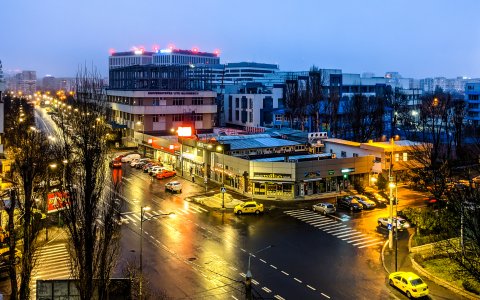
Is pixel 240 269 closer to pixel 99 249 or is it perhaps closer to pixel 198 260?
pixel 198 260

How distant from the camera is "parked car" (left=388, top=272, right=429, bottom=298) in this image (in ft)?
82.2

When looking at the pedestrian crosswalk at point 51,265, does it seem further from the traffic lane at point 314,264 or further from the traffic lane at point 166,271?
the traffic lane at point 314,264

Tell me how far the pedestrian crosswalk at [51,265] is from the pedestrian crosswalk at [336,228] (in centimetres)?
1938

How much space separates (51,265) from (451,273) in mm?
24357

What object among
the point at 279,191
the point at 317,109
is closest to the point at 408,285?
the point at 279,191

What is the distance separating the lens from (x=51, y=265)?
30.2 meters

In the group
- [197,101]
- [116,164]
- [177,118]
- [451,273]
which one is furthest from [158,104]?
[451,273]

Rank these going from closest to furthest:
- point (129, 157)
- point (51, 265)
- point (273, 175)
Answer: point (51, 265), point (273, 175), point (129, 157)

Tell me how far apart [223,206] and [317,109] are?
50.0 metres

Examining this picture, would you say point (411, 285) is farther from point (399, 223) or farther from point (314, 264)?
point (399, 223)

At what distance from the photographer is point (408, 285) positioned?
2525 centimetres

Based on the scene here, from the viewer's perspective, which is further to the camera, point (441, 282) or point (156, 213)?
point (156, 213)

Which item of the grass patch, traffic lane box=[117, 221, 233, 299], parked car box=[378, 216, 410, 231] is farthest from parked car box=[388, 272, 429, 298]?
parked car box=[378, 216, 410, 231]

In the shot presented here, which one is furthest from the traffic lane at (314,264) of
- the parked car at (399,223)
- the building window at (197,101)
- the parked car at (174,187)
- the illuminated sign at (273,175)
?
the building window at (197,101)
